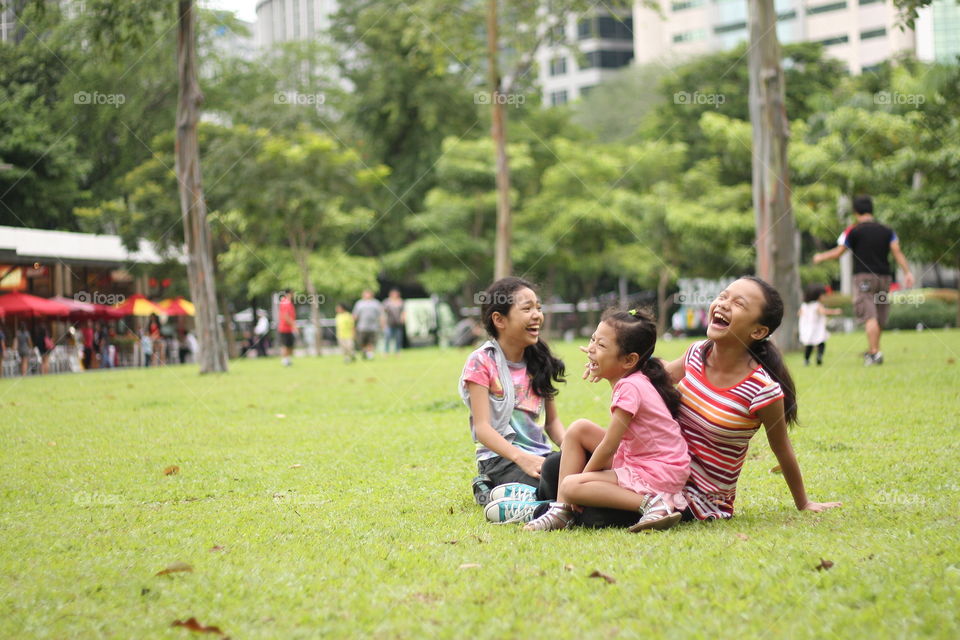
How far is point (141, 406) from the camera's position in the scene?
11562 mm

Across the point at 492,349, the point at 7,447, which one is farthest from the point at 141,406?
the point at 492,349

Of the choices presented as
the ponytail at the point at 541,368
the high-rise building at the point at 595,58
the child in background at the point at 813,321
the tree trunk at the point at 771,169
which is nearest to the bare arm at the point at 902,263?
the child in background at the point at 813,321

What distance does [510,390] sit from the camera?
482 centimetres

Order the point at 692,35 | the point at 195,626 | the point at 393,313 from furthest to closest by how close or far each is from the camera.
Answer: the point at 692,35
the point at 393,313
the point at 195,626

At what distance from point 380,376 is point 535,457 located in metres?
12.2

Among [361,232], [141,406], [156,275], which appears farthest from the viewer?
[361,232]

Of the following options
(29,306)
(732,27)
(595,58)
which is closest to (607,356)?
(29,306)

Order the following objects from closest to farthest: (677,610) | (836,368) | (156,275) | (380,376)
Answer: (677,610)
(836,368)
(380,376)
(156,275)

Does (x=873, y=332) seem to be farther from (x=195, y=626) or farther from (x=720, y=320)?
(x=195, y=626)

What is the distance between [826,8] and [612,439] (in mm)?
68880

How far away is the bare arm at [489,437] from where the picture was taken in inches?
182

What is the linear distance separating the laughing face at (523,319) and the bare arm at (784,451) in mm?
1190

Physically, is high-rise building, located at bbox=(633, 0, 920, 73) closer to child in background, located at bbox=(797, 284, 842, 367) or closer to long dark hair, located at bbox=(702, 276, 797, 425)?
child in background, located at bbox=(797, 284, 842, 367)

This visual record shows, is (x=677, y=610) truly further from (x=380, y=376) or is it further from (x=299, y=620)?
(x=380, y=376)
